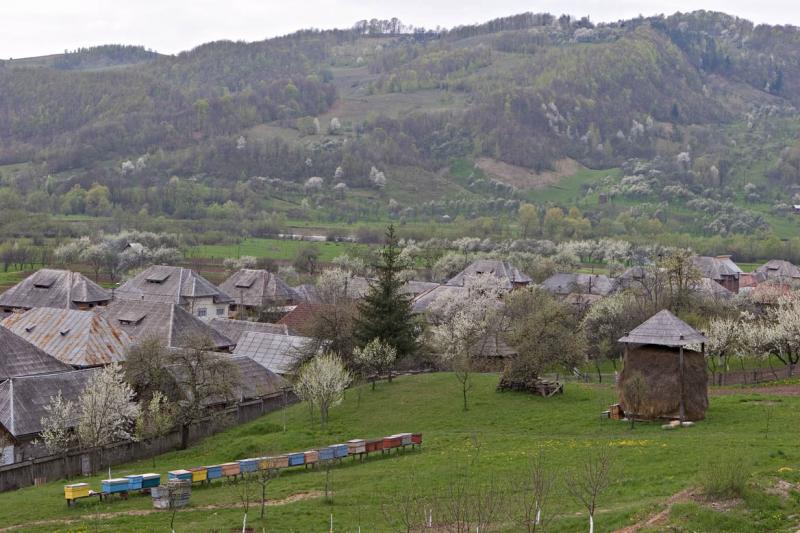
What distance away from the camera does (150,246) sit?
158 m

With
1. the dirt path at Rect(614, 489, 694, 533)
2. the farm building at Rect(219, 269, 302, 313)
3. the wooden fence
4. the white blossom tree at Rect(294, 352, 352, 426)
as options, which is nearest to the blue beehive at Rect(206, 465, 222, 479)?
the wooden fence

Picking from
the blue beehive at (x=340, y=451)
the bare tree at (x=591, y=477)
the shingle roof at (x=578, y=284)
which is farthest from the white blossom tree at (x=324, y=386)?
the shingle roof at (x=578, y=284)

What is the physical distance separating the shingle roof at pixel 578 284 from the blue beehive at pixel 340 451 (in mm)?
77957

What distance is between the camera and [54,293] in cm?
8762

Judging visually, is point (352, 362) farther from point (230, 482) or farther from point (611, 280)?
point (611, 280)

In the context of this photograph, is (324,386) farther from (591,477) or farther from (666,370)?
(591,477)

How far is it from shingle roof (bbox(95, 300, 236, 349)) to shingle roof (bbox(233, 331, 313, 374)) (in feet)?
6.41

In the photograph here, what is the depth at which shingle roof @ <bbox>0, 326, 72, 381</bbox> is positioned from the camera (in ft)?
176

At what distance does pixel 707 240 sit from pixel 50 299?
141 metres

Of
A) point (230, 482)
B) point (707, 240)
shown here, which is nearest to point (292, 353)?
point (230, 482)

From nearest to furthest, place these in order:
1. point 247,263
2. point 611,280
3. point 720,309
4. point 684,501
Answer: point 684,501, point 720,309, point 611,280, point 247,263

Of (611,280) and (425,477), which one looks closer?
(425,477)

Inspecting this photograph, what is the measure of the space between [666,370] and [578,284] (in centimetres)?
7783

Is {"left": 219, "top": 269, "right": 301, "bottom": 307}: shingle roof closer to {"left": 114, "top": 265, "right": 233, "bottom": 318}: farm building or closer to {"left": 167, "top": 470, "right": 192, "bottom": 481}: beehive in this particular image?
{"left": 114, "top": 265, "right": 233, "bottom": 318}: farm building
